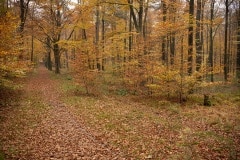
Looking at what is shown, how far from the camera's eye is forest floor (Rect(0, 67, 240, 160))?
749 cm

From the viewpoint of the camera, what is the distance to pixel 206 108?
13.0 metres

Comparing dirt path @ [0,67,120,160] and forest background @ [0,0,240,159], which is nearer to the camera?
dirt path @ [0,67,120,160]

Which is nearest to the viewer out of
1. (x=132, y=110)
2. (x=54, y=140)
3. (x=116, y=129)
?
(x=54, y=140)

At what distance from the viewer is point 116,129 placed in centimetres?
981

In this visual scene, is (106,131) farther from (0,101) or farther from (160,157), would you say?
(0,101)

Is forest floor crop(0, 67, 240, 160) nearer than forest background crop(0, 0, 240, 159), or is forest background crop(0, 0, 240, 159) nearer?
forest floor crop(0, 67, 240, 160)

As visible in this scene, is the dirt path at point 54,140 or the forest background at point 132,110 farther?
the forest background at point 132,110

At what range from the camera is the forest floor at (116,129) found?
24.6 ft

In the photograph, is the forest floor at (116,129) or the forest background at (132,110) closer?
the forest floor at (116,129)

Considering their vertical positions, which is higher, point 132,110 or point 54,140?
point 132,110

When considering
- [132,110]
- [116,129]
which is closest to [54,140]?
[116,129]

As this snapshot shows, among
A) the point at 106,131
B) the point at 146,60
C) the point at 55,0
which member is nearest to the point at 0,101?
the point at 106,131

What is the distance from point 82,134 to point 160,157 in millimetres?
3463

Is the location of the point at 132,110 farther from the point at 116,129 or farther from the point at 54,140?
the point at 54,140
